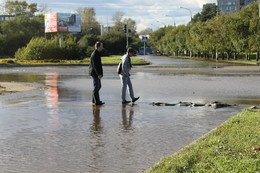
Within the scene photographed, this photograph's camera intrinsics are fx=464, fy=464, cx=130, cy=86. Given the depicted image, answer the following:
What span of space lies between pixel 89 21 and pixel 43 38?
10441 centimetres

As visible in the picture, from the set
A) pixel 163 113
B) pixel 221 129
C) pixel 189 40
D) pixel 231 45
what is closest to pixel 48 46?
pixel 231 45

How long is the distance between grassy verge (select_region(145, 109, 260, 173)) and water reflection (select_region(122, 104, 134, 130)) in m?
2.25

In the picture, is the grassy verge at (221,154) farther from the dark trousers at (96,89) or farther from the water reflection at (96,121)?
the dark trousers at (96,89)

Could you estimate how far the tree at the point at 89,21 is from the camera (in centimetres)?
16012

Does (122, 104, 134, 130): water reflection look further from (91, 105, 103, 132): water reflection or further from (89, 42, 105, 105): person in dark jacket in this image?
(89, 42, 105, 105): person in dark jacket

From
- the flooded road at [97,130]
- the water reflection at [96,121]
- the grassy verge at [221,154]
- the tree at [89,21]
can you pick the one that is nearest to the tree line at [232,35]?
the flooded road at [97,130]

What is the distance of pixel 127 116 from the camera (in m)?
11.5

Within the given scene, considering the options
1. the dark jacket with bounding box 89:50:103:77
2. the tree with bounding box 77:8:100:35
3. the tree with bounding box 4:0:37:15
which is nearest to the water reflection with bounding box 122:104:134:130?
the dark jacket with bounding box 89:50:103:77

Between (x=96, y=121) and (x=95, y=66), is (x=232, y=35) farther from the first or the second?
(x=96, y=121)

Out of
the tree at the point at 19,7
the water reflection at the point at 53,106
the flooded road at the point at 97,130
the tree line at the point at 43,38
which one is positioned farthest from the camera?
the tree at the point at 19,7

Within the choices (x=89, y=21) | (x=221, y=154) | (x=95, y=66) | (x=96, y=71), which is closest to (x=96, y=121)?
(x=96, y=71)

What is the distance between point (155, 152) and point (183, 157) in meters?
1.13

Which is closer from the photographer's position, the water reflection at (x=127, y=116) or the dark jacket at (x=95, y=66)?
the water reflection at (x=127, y=116)

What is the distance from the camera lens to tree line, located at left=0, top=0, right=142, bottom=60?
5747 centimetres
